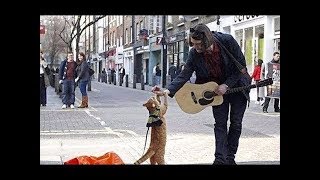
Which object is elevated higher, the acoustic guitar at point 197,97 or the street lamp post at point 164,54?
the street lamp post at point 164,54

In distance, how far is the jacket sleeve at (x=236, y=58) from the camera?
5418 millimetres

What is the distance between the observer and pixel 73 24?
569cm

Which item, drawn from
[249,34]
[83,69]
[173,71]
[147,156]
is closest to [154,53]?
[173,71]

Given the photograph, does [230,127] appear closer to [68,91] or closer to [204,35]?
[204,35]

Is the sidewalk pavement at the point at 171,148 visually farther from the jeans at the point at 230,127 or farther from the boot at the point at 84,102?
the boot at the point at 84,102

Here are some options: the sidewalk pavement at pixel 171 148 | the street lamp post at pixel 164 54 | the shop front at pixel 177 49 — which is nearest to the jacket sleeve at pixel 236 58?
the sidewalk pavement at pixel 171 148

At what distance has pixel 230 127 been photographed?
18.2ft

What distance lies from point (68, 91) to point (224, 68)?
1.24 metres

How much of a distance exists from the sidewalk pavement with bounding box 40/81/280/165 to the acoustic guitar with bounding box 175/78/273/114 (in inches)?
8.5

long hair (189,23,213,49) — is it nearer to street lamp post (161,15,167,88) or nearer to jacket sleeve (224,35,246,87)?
jacket sleeve (224,35,246,87)

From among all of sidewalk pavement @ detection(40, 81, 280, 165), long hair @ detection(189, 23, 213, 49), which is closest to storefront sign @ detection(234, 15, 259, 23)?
long hair @ detection(189, 23, 213, 49)

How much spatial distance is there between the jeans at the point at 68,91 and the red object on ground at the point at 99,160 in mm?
527
